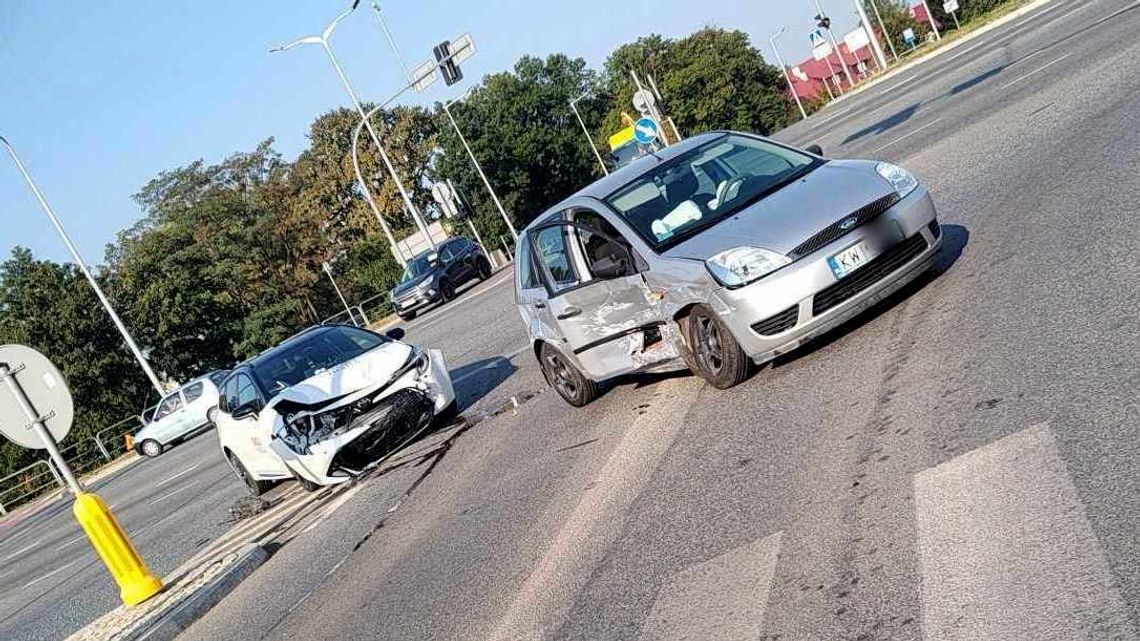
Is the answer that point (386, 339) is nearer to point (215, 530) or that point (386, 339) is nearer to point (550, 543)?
point (215, 530)

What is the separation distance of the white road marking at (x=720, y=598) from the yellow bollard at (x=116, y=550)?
644 cm

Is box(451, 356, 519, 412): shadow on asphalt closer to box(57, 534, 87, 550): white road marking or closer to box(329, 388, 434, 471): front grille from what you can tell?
box(329, 388, 434, 471): front grille

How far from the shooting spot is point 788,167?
380 inches

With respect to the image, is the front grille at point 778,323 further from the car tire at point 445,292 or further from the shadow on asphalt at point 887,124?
the car tire at point 445,292

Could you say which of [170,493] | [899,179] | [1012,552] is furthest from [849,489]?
[170,493]

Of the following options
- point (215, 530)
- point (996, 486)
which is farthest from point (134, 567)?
point (996, 486)

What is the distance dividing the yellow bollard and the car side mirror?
274cm

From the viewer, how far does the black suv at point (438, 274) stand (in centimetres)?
3528

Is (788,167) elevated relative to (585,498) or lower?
elevated

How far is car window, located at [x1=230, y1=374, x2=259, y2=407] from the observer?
13570 mm

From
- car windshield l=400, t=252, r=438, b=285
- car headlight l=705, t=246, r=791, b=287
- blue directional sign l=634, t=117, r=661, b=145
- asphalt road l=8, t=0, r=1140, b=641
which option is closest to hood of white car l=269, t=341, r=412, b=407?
asphalt road l=8, t=0, r=1140, b=641

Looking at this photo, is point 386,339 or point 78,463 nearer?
point 386,339

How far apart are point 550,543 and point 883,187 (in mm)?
3483

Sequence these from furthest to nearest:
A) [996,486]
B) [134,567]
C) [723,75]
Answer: [723,75] → [134,567] → [996,486]
